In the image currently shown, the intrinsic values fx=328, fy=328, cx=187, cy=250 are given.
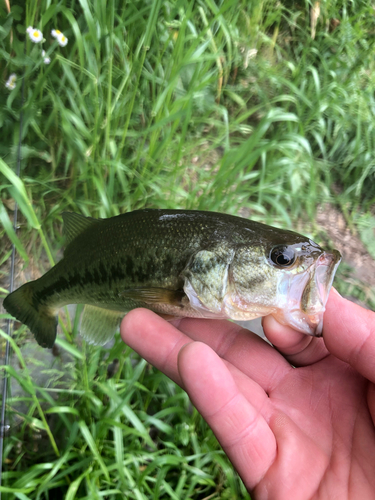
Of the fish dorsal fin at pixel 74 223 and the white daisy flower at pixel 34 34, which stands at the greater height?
the white daisy flower at pixel 34 34

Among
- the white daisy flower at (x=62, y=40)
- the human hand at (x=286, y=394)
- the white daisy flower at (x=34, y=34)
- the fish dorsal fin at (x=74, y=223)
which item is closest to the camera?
the human hand at (x=286, y=394)

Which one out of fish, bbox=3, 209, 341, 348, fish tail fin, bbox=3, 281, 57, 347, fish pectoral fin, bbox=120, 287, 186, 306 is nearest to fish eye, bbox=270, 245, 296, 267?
fish, bbox=3, 209, 341, 348

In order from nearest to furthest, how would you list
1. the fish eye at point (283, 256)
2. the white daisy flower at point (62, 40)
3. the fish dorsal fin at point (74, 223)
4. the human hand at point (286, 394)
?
the human hand at point (286, 394) → the fish eye at point (283, 256) → the fish dorsal fin at point (74, 223) → the white daisy flower at point (62, 40)

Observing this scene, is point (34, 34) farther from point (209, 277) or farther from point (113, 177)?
point (209, 277)

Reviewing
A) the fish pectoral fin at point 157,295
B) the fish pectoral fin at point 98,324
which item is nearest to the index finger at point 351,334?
the fish pectoral fin at point 157,295

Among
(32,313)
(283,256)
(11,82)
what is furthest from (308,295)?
(11,82)

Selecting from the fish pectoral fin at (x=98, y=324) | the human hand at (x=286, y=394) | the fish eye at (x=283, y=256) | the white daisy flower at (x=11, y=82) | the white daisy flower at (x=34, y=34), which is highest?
the white daisy flower at (x=34, y=34)

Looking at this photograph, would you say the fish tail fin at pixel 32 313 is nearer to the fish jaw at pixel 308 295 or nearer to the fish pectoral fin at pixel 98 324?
the fish pectoral fin at pixel 98 324

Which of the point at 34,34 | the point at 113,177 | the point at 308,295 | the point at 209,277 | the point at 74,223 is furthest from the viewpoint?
the point at 113,177
